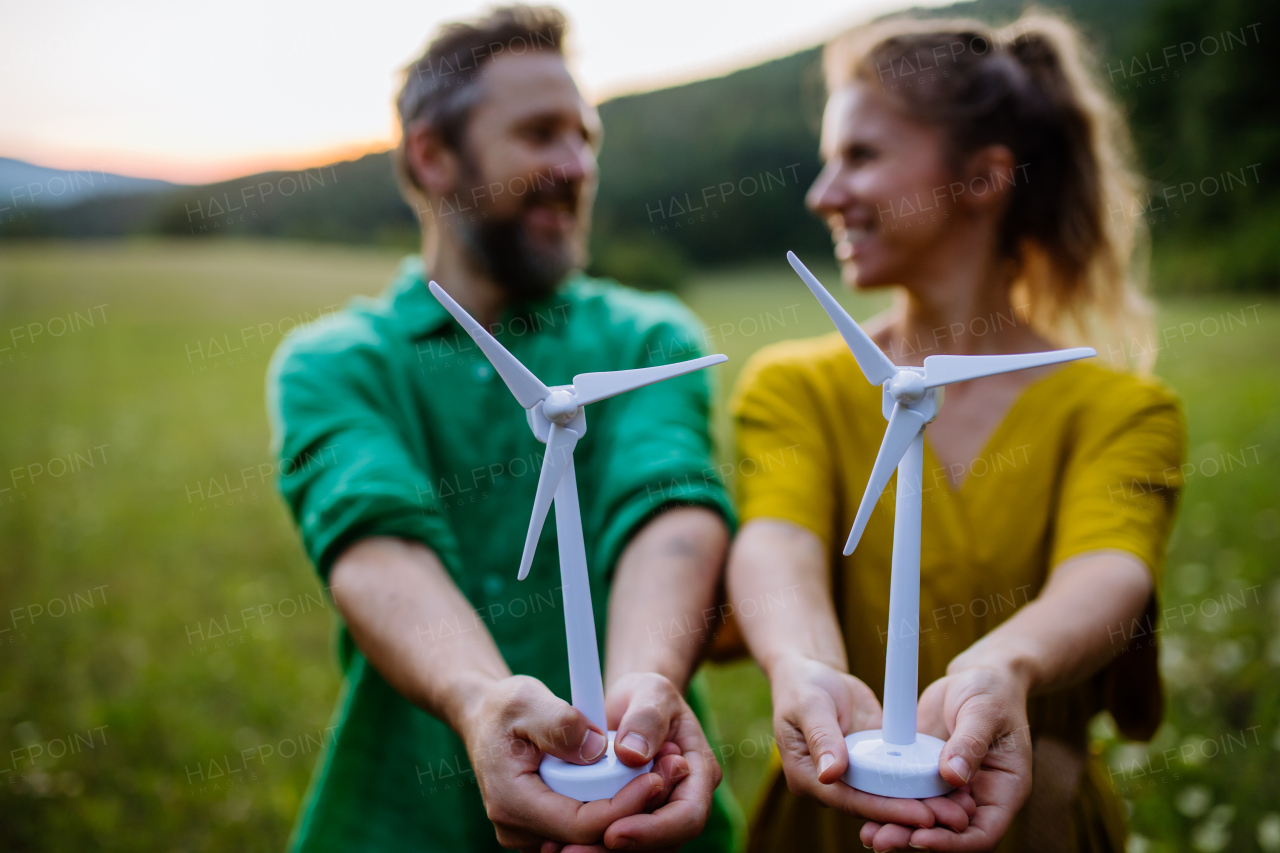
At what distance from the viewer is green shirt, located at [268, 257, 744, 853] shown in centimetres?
302

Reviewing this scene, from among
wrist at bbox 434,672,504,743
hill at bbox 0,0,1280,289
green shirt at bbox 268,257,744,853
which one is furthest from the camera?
hill at bbox 0,0,1280,289

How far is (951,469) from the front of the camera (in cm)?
318

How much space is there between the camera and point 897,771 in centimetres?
212

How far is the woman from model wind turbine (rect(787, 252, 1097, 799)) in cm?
11

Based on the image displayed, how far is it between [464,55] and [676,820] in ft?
10.4

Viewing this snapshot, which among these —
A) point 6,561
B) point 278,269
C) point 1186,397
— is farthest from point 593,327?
point 278,269

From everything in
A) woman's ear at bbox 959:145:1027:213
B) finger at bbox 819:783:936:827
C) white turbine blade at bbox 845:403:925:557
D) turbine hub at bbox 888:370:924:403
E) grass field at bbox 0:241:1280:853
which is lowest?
grass field at bbox 0:241:1280:853

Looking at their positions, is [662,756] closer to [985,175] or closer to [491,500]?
[491,500]

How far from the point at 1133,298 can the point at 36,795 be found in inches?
289

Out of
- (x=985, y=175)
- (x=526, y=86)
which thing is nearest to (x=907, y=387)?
(x=985, y=175)

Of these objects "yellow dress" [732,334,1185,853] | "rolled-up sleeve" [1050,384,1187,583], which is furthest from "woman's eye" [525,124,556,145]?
"rolled-up sleeve" [1050,384,1187,583]

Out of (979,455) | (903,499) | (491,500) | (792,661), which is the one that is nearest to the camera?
(903,499)

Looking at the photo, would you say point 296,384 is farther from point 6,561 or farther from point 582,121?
point 6,561

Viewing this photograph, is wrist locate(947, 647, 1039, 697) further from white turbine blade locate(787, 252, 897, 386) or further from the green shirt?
the green shirt
